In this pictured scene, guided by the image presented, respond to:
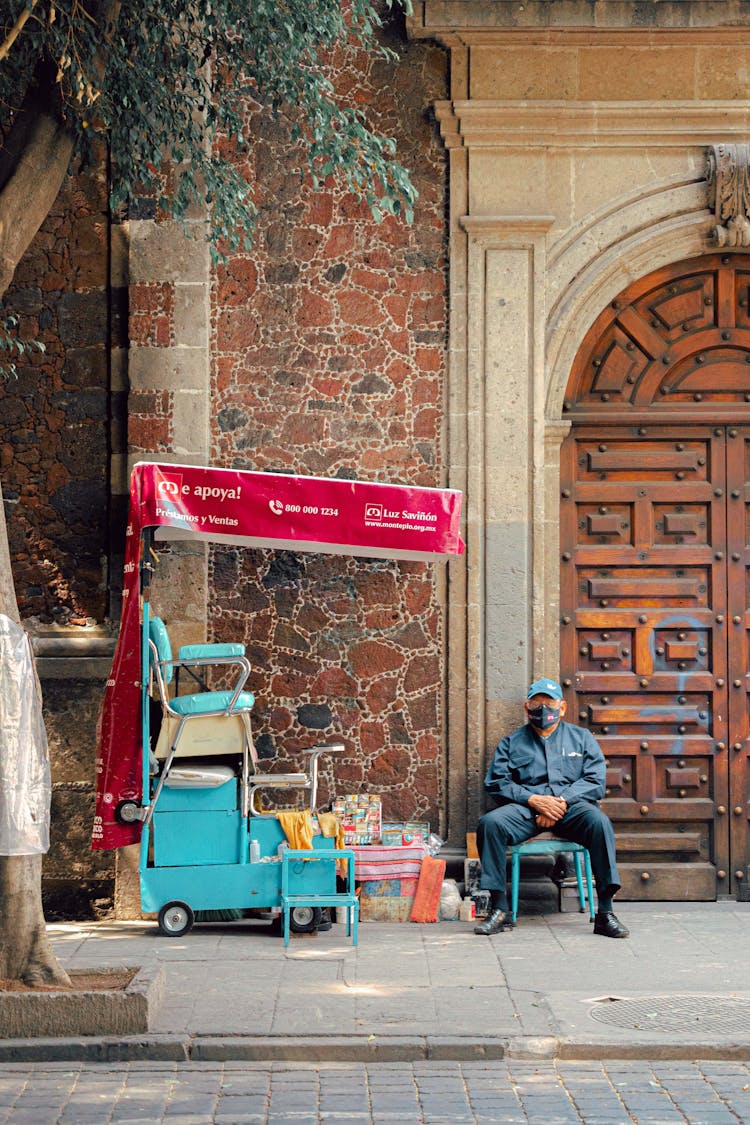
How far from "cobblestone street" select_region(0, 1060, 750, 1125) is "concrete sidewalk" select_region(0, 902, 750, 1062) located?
91 millimetres

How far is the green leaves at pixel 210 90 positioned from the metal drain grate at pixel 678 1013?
449 centimetres

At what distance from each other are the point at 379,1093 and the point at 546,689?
12.6ft

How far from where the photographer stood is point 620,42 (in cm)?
1003

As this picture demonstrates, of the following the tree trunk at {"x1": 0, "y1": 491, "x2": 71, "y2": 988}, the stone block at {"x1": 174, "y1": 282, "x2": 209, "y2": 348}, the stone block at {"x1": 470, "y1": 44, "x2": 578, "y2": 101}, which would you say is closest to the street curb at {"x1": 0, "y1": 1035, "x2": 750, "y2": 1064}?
the tree trunk at {"x1": 0, "y1": 491, "x2": 71, "y2": 988}

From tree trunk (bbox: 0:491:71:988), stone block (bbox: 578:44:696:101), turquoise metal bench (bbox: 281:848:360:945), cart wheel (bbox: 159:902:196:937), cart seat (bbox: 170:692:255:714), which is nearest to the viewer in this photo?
tree trunk (bbox: 0:491:71:988)

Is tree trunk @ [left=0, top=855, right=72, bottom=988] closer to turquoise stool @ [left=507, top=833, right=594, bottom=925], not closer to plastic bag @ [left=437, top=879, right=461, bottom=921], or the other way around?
plastic bag @ [left=437, top=879, right=461, bottom=921]

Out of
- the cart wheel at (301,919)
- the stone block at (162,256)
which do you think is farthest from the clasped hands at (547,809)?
the stone block at (162,256)

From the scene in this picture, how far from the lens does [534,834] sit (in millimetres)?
9266

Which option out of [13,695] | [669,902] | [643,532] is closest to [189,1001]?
[13,695]

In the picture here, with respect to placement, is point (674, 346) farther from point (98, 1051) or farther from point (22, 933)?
point (98, 1051)

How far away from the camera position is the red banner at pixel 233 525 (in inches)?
351

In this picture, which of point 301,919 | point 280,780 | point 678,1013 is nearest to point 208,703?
point 280,780

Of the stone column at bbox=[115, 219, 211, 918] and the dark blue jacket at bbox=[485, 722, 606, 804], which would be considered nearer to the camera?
the dark blue jacket at bbox=[485, 722, 606, 804]

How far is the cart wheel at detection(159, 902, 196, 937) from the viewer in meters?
8.90
